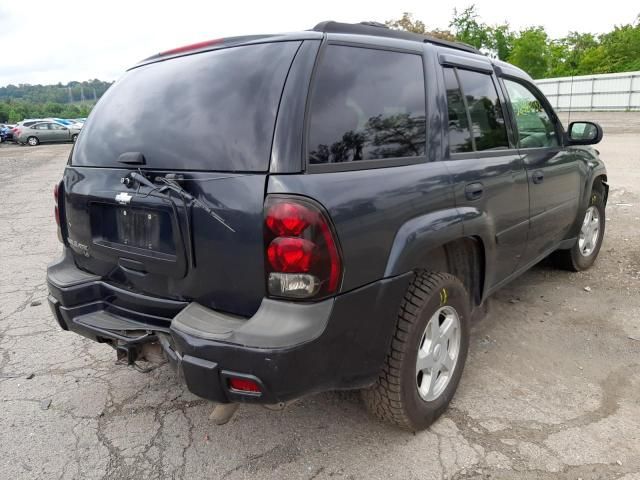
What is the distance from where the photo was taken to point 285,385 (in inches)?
76.5

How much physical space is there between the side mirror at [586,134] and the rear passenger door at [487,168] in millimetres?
1117

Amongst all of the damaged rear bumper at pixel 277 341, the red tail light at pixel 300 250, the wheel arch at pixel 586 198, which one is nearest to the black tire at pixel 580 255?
the wheel arch at pixel 586 198

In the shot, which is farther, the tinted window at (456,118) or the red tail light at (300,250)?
the tinted window at (456,118)

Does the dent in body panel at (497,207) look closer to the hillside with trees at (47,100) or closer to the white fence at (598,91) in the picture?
the white fence at (598,91)

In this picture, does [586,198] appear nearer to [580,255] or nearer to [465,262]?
[580,255]

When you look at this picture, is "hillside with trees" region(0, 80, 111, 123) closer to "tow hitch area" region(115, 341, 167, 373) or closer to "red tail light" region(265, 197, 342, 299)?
"tow hitch area" region(115, 341, 167, 373)

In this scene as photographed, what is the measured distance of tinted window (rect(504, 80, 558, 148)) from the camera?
11.6 feet

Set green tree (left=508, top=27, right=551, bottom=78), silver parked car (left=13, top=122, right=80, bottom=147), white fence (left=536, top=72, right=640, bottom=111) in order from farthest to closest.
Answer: green tree (left=508, top=27, right=551, bottom=78) → silver parked car (left=13, top=122, right=80, bottom=147) → white fence (left=536, top=72, right=640, bottom=111)

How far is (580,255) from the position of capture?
476 centimetres

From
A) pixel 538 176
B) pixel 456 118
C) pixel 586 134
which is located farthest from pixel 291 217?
pixel 586 134

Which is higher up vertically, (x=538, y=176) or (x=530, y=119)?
(x=530, y=119)

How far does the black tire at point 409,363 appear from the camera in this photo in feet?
7.57

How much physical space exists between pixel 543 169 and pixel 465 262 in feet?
3.78

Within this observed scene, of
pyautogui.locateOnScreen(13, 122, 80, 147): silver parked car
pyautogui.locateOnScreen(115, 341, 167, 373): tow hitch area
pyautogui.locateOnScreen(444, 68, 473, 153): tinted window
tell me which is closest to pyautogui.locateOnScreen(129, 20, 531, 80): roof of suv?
pyautogui.locateOnScreen(444, 68, 473, 153): tinted window
